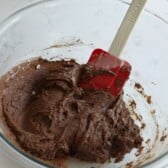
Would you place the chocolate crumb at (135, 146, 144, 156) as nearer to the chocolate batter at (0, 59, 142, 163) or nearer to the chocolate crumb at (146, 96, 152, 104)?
the chocolate batter at (0, 59, 142, 163)

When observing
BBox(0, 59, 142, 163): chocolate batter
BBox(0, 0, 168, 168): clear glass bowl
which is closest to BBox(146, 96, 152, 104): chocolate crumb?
BBox(0, 0, 168, 168): clear glass bowl

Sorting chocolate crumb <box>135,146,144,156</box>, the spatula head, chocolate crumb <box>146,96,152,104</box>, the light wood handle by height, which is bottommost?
chocolate crumb <box>135,146,144,156</box>

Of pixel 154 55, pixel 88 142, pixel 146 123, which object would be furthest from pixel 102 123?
pixel 154 55

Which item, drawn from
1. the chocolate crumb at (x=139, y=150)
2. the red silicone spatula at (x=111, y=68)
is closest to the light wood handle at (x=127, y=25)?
the red silicone spatula at (x=111, y=68)

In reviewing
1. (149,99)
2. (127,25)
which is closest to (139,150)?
(149,99)

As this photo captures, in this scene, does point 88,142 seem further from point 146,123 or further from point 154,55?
point 154,55

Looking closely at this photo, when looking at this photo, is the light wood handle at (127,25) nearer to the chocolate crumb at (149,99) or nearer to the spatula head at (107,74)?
the spatula head at (107,74)
